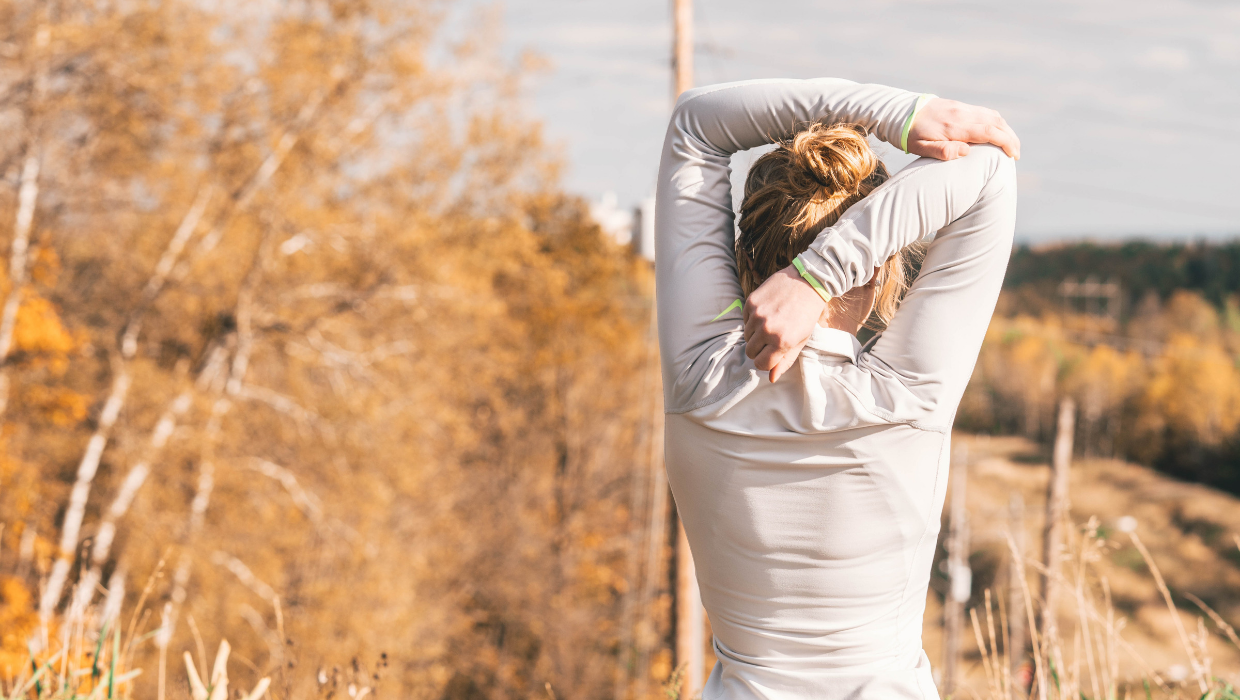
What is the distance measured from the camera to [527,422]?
765 inches

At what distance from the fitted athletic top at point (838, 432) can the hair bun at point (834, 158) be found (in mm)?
54

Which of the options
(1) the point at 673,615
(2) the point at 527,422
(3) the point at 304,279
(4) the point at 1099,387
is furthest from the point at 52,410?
(4) the point at 1099,387

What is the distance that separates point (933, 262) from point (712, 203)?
10.2 inches

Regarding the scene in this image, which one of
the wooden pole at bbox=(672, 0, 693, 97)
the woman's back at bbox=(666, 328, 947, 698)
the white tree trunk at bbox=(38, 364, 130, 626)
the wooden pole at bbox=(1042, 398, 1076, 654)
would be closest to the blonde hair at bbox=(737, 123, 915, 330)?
the woman's back at bbox=(666, 328, 947, 698)

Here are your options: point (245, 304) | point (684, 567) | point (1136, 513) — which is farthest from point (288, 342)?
point (1136, 513)

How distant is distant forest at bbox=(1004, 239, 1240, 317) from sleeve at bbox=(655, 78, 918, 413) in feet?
187

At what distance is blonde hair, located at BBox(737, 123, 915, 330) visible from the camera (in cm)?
98

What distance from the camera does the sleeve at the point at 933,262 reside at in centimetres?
91

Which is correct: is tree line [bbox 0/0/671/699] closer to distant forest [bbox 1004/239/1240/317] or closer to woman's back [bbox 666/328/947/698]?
woman's back [bbox 666/328/947/698]

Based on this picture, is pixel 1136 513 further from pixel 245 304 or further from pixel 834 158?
pixel 834 158

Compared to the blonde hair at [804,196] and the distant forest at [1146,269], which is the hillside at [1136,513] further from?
the blonde hair at [804,196]

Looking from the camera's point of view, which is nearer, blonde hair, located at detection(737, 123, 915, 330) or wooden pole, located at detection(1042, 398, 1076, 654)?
blonde hair, located at detection(737, 123, 915, 330)

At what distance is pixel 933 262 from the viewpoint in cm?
95

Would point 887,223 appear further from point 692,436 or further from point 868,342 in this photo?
point 692,436
